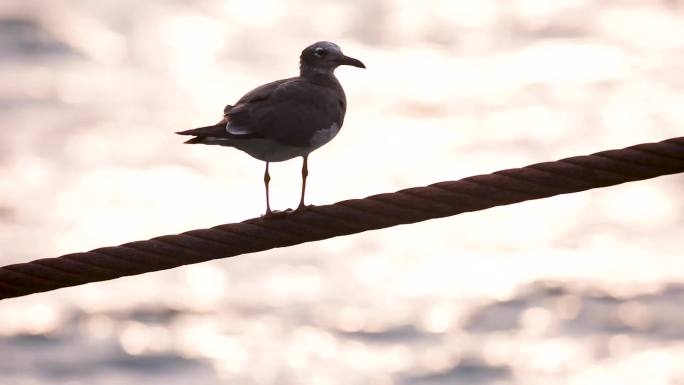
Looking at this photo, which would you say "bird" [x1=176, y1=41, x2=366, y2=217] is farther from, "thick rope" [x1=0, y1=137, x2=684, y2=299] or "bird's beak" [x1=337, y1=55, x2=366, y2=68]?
"thick rope" [x1=0, y1=137, x2=684, y2=299]

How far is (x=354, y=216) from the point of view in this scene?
6102mm

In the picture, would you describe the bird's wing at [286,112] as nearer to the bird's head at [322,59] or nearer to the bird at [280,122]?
the bird at [280,122]

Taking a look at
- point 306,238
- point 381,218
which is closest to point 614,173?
point 381,218

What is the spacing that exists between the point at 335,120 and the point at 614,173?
3.64 m

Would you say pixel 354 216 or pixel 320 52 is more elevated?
pixel 320 52

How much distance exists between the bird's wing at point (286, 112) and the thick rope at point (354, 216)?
2.05m

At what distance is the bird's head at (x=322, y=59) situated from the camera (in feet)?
33.7

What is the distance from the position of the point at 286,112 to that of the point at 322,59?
1.72 m

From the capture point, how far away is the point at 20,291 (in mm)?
6094

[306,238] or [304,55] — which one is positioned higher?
[304,55]

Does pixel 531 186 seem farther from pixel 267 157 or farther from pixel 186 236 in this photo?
pixel 267 157

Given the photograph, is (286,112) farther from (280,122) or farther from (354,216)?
(354,216)

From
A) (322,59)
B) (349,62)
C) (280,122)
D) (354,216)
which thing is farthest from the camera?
(349,62)

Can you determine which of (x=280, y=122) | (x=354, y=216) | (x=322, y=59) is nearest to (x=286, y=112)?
(x=280, y=122)
